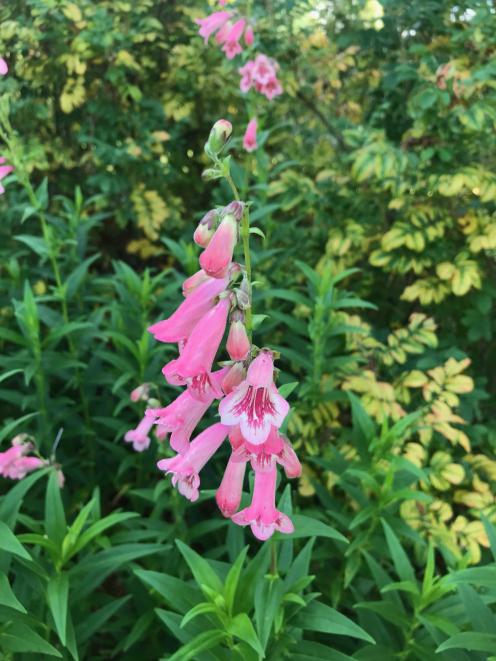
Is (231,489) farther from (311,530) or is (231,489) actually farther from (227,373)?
(311,530)

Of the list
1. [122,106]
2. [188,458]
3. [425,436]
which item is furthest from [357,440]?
[122,106]

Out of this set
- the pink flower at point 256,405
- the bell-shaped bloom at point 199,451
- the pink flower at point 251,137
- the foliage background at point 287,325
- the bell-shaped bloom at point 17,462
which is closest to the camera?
the pink flower at point 256,405

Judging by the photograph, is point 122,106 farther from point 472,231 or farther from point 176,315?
point 176,315

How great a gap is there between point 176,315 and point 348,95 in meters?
3.57

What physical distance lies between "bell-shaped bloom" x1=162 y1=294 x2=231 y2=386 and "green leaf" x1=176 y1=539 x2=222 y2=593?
2.20ft

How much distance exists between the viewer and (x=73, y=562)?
8.27 ft

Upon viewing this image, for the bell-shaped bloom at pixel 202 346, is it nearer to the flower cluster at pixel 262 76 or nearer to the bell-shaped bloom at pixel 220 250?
the bell-shaped bloom at pixel 220 250

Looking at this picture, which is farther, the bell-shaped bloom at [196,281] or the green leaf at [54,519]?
the green leaf at [54,519]

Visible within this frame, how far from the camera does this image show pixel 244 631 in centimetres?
156

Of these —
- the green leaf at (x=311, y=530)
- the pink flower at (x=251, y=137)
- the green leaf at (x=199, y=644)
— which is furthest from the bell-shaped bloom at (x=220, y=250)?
the pink flower at (x=251, y=137)

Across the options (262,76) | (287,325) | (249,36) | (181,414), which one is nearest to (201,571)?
(181,414)

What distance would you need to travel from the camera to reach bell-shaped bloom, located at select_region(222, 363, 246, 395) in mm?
1341

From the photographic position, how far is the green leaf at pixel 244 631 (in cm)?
149

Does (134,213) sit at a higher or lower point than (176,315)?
lower
